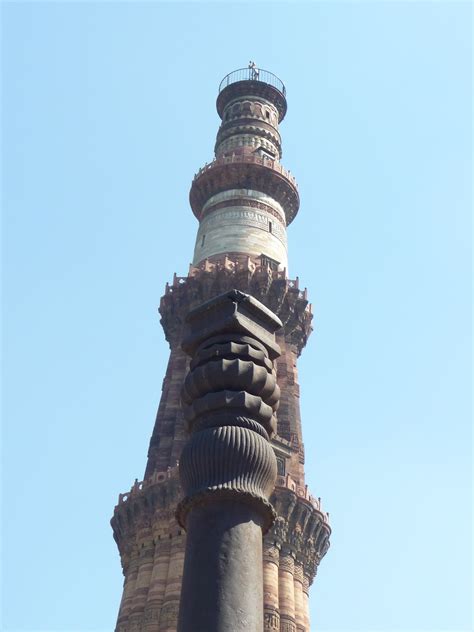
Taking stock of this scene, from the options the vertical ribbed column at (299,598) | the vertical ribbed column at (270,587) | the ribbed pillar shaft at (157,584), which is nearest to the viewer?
the vertical ribbed column at (270,587)

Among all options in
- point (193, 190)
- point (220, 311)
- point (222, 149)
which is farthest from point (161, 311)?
point (220, 311)

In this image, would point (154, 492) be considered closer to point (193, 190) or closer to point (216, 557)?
point (193, 190)

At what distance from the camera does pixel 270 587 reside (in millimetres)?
20984

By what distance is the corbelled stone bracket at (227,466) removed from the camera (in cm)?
484

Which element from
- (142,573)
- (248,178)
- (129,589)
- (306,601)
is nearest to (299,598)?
(306,601)

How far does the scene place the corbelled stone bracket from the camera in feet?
15.9

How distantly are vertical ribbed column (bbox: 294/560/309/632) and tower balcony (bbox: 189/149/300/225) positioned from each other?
53.9 ft

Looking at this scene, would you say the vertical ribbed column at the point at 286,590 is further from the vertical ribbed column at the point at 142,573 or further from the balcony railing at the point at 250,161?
the balcony railing at the point at 250,161

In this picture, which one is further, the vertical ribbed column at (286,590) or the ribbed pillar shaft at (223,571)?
the vertical ribbed column at (286,590)

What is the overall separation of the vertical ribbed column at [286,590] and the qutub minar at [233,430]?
0.03 metres

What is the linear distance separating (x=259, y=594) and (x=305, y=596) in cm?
1861

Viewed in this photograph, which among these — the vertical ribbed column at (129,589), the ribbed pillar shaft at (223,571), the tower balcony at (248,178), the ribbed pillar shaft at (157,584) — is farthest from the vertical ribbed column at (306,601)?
the ribbed pillar shaft at (223,571)

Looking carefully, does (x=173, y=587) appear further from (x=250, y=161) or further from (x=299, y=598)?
(x=250, y=161)

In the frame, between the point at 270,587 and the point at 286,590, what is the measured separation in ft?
2.37
